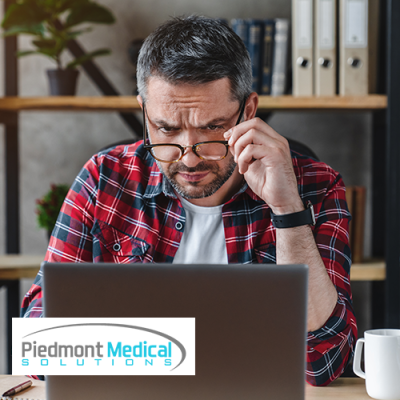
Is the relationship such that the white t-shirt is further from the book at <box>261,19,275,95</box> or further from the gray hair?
the book at <box>261,19,275,95</box>

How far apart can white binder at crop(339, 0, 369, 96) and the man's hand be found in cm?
68

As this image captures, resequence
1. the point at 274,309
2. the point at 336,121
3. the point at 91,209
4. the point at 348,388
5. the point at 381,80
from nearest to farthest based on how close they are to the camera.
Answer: the point at 274,309
the point at 348,388
the point at 91,209
the point at 381,80
the point at 336,121

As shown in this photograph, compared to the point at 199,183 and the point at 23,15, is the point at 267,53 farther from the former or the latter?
the point at 23,15

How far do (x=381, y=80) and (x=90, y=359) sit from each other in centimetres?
149

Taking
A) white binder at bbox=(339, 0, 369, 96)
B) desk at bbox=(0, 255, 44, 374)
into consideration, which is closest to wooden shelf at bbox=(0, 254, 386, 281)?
desk at bbox=(0, 255, 44, 374)

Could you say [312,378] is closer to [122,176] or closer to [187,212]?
[187,212]

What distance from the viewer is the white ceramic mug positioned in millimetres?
704

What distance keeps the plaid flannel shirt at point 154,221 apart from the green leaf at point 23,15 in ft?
2.41

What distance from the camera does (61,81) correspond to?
170 cm

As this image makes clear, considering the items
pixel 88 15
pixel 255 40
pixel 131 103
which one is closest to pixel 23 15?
pixel 88 15

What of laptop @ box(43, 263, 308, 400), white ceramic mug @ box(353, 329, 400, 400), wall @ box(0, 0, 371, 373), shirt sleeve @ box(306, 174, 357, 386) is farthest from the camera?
wall @ box(0, 0, 371, 373)

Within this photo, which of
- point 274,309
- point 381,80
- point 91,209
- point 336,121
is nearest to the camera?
point 274,309

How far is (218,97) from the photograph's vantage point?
1.07 m

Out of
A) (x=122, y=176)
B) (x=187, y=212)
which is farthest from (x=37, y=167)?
(x=187, y=212)
